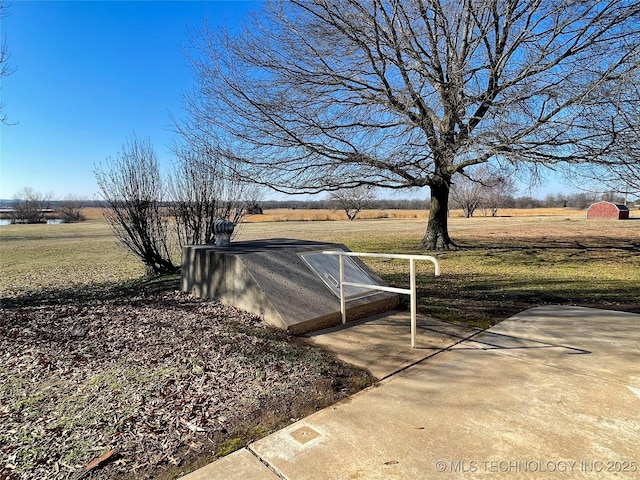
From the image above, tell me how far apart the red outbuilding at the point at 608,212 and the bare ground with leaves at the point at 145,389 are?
171 ft

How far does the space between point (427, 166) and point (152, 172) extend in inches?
286

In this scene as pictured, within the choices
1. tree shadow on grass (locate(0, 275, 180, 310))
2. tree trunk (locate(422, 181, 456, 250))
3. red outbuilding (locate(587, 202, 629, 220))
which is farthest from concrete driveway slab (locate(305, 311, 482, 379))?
red outbuilding (locate(587, 202, 629, 220))

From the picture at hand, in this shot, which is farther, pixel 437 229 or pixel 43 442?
pixel 437 229

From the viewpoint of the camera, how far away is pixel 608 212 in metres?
45.2

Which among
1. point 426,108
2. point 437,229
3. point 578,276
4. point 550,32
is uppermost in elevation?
point 550,32

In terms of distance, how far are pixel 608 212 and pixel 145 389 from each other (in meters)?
54.9

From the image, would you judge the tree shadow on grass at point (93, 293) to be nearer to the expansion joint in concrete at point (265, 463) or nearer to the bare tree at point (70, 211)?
the expansion joint in concrete at point (265, 463)

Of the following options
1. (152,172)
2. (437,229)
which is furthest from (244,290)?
(437,229)

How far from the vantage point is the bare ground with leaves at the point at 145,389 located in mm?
2139

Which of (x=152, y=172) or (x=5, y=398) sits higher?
(x=152, y=172)

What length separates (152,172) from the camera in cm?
882

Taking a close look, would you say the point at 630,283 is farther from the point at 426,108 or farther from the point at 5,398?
the point at 5,398

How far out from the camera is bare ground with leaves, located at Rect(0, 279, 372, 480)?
2.14 m

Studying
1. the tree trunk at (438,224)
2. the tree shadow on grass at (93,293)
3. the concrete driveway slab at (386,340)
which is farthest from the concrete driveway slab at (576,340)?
the tree trunk at (438,224)
